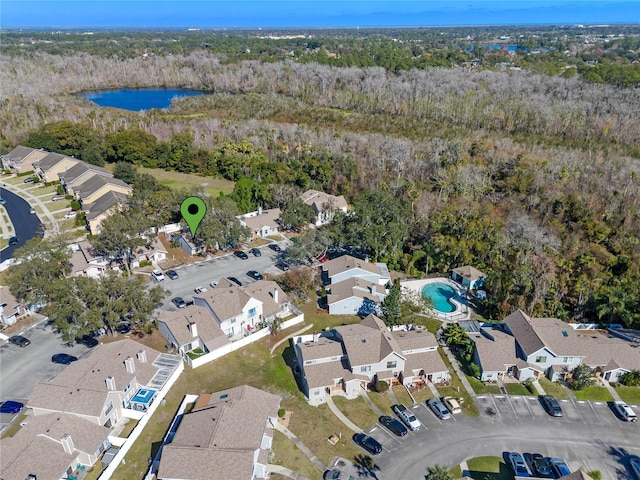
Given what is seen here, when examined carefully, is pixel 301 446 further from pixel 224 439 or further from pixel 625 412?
pixel 625 412

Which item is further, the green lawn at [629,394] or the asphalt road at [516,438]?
the green lawn at [629,394]

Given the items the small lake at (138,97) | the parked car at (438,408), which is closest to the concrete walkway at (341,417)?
the parked car at (438,408)

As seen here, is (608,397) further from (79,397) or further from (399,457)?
(79,397)

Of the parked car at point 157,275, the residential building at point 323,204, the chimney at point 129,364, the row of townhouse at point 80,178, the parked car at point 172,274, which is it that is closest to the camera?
the chimney at point 129,364

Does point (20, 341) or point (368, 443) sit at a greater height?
point (20, 341)

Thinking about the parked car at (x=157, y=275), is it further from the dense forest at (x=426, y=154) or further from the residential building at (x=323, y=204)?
the residential building at (x=323, y=204)

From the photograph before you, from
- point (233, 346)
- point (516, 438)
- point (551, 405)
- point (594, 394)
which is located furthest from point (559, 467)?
point (233, 346)

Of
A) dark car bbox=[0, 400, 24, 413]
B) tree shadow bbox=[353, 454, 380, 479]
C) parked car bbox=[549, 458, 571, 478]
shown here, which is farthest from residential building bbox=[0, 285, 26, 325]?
parked car bbox=[549, 458, 571, 478]

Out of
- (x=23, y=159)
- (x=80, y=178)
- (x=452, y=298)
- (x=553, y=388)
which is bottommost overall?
(x=452, y=298)
